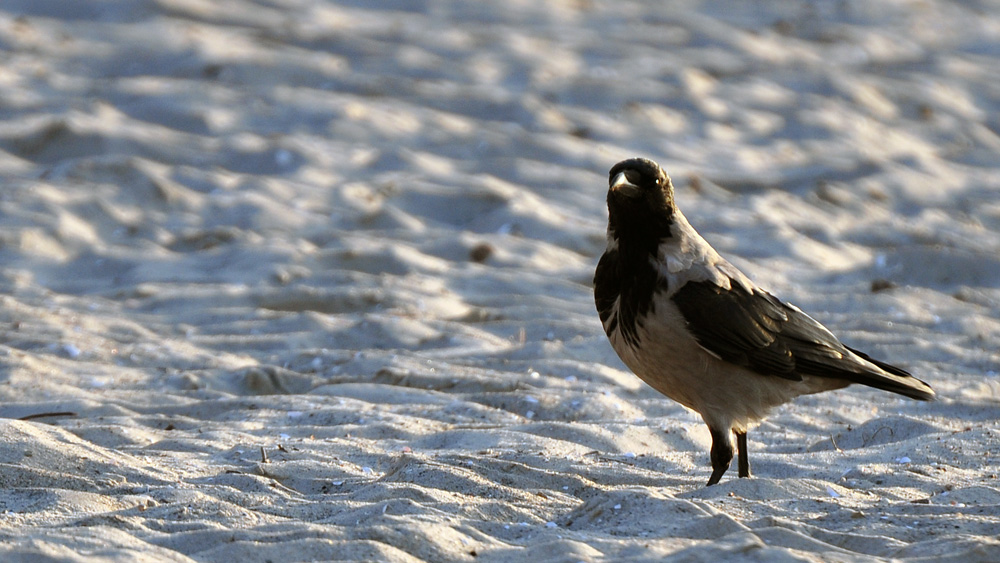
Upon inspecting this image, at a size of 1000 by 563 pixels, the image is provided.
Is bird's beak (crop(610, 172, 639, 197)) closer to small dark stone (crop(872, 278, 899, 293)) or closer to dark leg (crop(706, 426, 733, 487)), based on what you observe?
dark leg (crop(706, 426, 733, 487))

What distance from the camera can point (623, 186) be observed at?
13.9 feet

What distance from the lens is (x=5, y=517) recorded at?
3383mm

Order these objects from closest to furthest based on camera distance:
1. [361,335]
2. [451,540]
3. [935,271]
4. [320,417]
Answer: [451,540] → [320,417] → [361,335] → [935,271]

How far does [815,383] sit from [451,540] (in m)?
1.79

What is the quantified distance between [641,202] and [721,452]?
0.90 m

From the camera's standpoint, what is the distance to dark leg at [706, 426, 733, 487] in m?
4.17

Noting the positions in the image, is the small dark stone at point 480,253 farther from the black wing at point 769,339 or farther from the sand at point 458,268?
the black wing at point 769,339

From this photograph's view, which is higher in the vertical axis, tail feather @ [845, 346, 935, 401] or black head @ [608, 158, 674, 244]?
black head @ [608, 158, 674, 244]

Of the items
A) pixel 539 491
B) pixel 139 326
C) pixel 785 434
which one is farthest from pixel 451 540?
pixel 139 326

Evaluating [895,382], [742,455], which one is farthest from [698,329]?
[895,382]

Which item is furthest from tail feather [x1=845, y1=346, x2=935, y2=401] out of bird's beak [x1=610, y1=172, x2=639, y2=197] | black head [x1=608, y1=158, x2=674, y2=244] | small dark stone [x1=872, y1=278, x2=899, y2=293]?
small dark stone [x1=872, y1=278, x2=899, y2=293]

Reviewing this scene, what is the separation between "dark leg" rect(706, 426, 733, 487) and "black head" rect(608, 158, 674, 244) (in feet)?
2.30

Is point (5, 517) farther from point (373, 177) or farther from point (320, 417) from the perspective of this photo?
point (373, 177)

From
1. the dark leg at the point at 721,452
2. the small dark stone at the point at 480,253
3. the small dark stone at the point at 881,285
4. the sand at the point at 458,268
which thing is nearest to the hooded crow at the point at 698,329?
the dark leg at the point at 721,452
